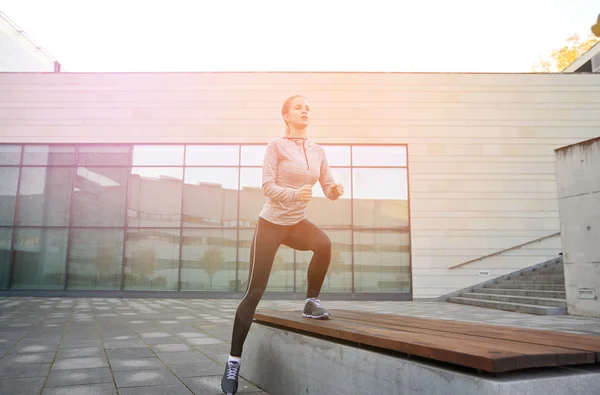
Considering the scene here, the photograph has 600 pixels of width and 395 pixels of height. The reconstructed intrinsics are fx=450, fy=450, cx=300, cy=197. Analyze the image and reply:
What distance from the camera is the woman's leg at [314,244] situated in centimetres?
339

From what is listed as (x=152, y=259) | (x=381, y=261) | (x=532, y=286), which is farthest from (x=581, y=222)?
(x=152, y=259)

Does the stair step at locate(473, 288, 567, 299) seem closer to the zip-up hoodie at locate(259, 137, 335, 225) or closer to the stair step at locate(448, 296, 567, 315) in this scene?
the stair step at locate(448, 296, 567, 315)

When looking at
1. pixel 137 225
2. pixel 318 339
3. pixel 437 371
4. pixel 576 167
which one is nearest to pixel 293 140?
pixel 318 339

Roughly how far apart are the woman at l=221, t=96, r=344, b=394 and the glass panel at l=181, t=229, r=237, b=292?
38.9 feet

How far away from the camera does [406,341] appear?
203cm

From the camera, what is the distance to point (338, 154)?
1544 cm

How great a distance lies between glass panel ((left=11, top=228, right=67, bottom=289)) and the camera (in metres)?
14.9

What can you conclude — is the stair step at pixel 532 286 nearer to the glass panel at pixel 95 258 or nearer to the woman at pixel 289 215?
the woman at pixel 289 215

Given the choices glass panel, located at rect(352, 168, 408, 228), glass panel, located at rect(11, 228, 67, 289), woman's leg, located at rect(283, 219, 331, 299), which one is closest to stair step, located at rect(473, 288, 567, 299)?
glass panel, located at rect(352, 168, 408, 228)

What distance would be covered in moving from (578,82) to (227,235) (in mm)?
13076

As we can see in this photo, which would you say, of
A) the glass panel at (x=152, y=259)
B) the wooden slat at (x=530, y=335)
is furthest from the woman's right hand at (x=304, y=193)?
the glass panel at (x=152, y=259)

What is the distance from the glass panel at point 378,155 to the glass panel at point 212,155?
162 inches

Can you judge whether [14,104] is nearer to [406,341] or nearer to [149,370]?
[149,370]

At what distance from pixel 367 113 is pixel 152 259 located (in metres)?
8.81
